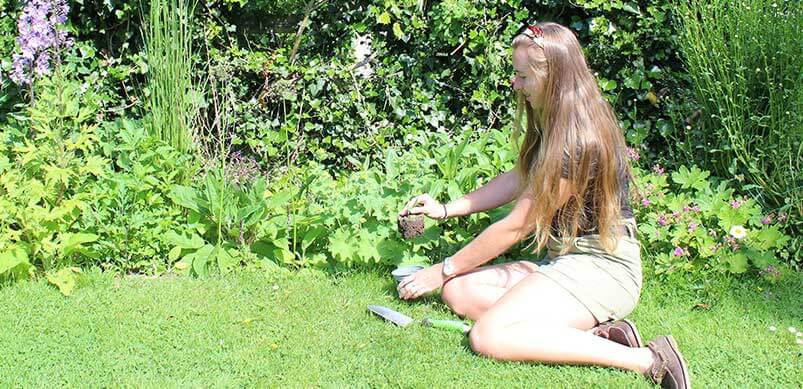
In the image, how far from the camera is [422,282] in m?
3.17

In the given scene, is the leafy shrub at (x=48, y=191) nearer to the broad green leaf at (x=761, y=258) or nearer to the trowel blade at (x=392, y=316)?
the trowel blade at (x=392, y=316)

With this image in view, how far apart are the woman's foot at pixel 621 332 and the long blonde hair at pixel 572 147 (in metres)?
0.28

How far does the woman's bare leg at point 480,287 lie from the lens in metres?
3.12

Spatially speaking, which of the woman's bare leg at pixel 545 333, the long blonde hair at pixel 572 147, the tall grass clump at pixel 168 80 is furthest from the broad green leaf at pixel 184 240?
the long blonde hair at pixel 572 147

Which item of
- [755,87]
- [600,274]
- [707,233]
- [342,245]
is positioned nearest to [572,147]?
[600,274]

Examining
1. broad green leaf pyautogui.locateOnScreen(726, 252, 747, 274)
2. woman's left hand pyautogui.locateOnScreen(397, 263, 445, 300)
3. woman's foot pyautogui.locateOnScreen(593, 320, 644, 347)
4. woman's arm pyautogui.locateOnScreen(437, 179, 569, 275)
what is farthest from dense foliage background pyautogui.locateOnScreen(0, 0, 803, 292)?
woman's foot pyautogui.locateOnScreen(593, 320, 644, 347)

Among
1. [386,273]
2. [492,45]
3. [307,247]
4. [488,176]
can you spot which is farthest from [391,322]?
[492,45]

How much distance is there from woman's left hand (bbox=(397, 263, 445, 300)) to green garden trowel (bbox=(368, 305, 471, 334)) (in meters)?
0.09

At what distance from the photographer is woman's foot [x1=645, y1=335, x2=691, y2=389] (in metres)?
2.59

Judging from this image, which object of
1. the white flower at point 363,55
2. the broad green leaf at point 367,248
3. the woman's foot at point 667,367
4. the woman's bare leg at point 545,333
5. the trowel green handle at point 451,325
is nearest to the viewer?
the woman's foot at point 667,367

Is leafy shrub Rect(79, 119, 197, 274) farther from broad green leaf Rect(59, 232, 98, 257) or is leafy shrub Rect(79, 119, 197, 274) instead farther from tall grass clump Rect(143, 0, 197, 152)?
tall grass clump Rect(143, 0, 197, 152)

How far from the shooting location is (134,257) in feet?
12.1

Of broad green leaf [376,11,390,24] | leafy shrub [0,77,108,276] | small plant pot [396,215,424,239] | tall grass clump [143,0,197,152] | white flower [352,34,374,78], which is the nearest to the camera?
small plant pot [396,215,424,239]

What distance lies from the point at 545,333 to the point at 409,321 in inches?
24.2
